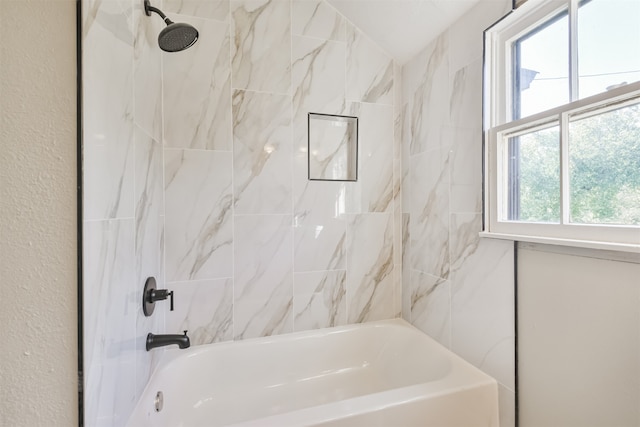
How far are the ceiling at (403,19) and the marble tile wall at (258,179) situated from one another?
0.25ft

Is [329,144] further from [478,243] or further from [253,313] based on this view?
[253,313]

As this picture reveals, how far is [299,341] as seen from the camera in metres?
1.73

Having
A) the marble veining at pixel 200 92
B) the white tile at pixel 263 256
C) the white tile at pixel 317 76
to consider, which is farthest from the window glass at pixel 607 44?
Answer: the marble veining at pixel 200 92

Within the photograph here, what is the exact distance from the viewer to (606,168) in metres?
0.90

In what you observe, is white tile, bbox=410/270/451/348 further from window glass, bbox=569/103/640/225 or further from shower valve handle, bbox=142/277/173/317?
shower valve handle, bbox=142/277/173/317

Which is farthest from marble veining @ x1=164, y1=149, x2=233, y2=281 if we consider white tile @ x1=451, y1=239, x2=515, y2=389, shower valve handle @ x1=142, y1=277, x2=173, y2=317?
white tile @ x1=451, y1=239, x2=515, y2=389

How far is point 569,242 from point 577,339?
0.34 metres

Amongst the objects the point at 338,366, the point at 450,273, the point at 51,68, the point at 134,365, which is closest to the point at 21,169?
the point at 51,68

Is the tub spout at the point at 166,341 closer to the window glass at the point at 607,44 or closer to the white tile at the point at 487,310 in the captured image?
the white tile at the point at 487,310

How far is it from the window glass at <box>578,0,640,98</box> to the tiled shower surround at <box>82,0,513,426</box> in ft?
1.28

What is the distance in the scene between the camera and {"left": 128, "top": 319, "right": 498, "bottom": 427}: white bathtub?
1071 mm

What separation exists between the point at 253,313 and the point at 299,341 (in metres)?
0.34

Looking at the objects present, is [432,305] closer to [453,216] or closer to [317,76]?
[453,216]

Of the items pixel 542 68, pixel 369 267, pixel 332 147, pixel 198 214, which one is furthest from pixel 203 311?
pixel 542 68
